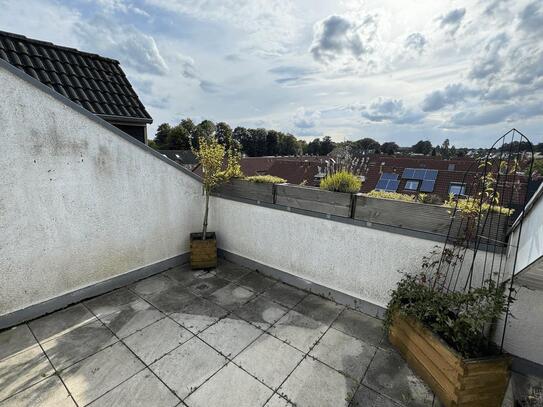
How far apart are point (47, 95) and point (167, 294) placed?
9.80 feet

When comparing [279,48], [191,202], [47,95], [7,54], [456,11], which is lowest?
[191,202]

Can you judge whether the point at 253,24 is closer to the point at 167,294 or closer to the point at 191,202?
the point at 191,202

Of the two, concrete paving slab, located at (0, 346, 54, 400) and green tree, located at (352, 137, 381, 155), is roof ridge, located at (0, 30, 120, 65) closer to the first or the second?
concrete paving slab, located at (0, 346, 54, 400)

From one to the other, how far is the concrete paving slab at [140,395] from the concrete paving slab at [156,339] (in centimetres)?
23

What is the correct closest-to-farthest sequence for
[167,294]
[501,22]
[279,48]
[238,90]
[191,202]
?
[501,22]
[167,294]
[191,202]
[279,48]
[238,90]

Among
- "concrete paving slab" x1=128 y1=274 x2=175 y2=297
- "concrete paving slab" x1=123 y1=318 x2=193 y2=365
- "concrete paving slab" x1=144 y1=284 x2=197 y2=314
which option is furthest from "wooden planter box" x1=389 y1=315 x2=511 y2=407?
"concrete paving slab" x1=128 y1=274 x2=175 y2=297

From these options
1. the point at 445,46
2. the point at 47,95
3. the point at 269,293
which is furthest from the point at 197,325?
the point at 445,46

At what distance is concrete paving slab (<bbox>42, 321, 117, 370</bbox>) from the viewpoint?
8.15 feet

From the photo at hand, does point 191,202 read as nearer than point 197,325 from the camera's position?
No

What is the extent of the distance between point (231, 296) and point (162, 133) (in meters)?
43.1

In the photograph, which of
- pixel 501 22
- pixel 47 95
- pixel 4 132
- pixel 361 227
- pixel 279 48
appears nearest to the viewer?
pixel 501 22

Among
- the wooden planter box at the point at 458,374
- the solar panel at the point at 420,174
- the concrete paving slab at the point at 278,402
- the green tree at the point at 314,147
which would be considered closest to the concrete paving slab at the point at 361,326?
the wooden planter box at the point at 458,374

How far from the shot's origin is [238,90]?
7684mm

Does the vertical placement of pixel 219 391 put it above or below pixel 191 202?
below
